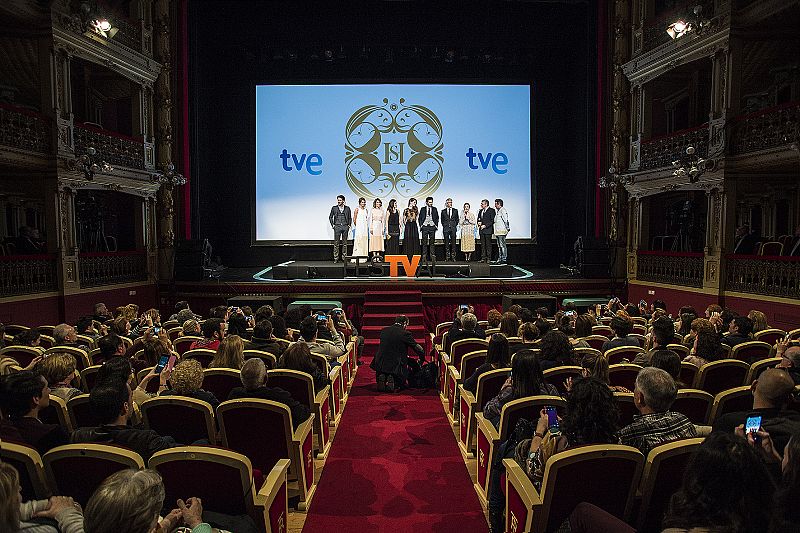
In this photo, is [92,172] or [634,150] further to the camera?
[634,150]

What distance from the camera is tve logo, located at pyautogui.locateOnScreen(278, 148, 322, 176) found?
13.3 meters

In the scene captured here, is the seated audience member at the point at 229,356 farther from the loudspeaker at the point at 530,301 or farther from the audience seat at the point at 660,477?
the loudspeaker at the point at 530,301

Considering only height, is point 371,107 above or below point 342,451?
above

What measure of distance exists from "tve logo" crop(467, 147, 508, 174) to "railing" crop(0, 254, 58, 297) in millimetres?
8685

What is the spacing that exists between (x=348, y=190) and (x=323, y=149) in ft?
3.67

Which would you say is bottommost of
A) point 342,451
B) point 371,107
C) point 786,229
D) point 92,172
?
point 342,451

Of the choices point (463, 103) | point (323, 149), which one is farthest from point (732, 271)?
point (323, 149)

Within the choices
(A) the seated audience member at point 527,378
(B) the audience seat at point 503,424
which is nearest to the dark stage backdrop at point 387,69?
(B) the audience seat at point 503,424

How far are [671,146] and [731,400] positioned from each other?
8899mm

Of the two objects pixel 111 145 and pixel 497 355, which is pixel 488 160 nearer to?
pixel 111 145

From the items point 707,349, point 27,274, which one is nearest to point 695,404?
point 707,349

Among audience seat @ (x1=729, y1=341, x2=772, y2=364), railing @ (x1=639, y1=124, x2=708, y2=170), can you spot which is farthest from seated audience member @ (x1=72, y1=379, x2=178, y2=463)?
railing @ (x1=639, y1=124, x2=708, y2=170)

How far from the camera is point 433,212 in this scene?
11.8 metres

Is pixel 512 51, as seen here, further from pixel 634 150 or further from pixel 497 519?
pixel 497 519
